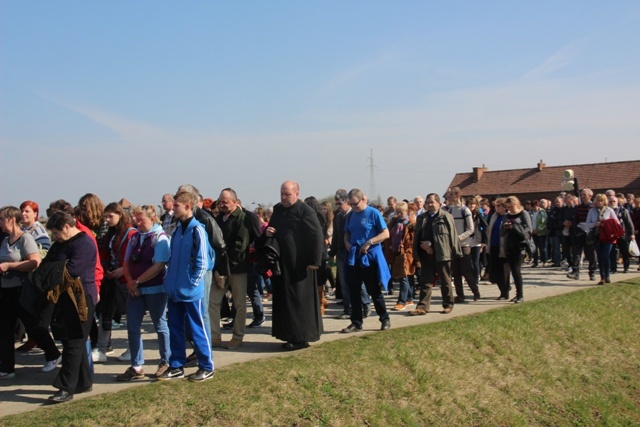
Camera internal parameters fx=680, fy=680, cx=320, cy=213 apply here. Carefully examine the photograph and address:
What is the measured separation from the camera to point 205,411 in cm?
644

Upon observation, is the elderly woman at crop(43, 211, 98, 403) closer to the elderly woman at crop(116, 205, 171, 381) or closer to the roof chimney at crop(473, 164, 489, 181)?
the elderly woman at crop(116, 205, 171, 381)

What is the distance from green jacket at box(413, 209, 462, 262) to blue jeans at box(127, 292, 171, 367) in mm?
5079

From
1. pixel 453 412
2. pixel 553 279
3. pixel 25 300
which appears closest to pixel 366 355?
pixel 453 412

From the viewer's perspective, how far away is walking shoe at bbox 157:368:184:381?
7.29 meters

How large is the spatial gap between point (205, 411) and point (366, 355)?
99.2 inches

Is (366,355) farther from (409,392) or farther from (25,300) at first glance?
(25,300)

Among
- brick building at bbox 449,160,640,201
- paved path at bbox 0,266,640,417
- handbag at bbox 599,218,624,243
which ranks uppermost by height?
brick building at bbox 449,160,640,201

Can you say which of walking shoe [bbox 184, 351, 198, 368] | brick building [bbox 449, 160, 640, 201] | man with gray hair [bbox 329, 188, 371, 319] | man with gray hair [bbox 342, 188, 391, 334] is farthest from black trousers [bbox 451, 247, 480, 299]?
brick building [bbox 449, 160, 640, 201]

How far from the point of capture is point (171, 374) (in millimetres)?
7320

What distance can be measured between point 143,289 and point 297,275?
199 centimetres

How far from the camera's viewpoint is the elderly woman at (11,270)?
25.3ft

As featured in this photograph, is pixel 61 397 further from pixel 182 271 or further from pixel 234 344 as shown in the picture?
pixel 234 344

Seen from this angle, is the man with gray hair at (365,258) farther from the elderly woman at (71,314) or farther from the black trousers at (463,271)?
the elderly woman at (71,314)

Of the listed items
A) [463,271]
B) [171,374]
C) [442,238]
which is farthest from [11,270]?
[463,271]
